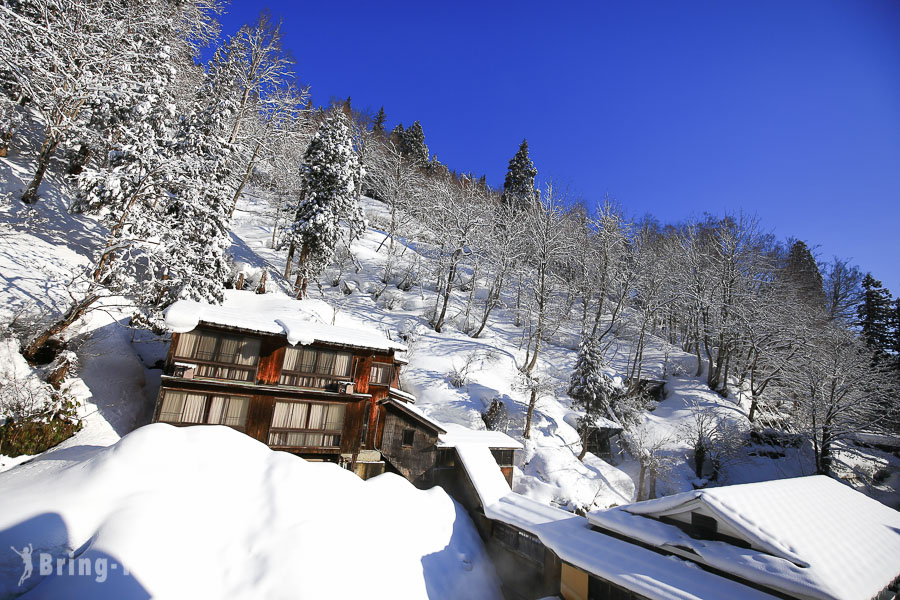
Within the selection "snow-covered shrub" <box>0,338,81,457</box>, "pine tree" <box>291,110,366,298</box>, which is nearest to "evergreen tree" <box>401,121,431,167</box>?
"pine tree" <box>291,110,366,298</box>

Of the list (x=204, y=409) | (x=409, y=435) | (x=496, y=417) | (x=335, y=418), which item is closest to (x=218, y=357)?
(x=204, y=409)

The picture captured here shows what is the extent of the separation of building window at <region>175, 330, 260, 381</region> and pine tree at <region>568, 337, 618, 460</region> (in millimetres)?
Result: 18415

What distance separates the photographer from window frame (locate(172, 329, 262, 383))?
14.5 metres

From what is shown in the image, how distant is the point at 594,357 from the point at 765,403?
14.8 metres

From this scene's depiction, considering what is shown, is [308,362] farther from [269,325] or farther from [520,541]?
[520,541]

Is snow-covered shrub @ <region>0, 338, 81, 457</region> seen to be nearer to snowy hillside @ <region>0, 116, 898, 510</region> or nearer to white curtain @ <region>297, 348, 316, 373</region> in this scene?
snowy hillside @ <region>0, 116, 898, 510</region>

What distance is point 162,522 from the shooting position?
23.8 feet

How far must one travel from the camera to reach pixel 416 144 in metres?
60.5

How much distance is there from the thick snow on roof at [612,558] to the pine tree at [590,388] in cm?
1084

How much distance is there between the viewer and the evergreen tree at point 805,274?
36750 millimetres

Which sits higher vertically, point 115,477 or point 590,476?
point 115,477

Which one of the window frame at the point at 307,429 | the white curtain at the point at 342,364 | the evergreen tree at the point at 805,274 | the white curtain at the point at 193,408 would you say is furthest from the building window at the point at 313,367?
the evergreen tree at the point at 805,274

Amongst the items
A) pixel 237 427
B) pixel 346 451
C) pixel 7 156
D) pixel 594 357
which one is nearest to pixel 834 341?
pixel 594 357

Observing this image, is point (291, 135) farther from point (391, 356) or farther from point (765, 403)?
point (765, 403)
